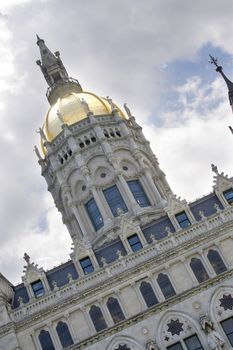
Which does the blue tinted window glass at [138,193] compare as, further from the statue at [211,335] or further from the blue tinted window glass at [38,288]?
the statue at [211,335]

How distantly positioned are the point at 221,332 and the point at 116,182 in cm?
2754

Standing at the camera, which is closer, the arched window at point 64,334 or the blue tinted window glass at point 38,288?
the arched window at point 64,334

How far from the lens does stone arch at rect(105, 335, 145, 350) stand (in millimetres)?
49412

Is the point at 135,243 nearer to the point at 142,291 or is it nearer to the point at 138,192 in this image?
the point at 142,291

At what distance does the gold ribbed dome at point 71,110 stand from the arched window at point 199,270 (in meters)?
31.7

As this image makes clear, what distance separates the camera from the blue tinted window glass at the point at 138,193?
7088cm

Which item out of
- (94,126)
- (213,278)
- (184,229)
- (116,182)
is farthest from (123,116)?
(213,278)

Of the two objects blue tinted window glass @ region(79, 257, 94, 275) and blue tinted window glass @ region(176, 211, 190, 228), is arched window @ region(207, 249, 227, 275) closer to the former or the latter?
blue tinted window glass @ region(176, 211, 190, 228)

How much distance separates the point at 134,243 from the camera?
55.7 m

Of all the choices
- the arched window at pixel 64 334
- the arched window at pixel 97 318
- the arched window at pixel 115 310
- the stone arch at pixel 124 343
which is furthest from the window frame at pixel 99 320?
the arched window at pixel 64 334

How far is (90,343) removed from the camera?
50188 millimetres

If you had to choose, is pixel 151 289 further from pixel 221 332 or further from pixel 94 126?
pixel 94 126

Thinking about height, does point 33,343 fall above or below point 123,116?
below

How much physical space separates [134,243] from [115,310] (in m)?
7.29
